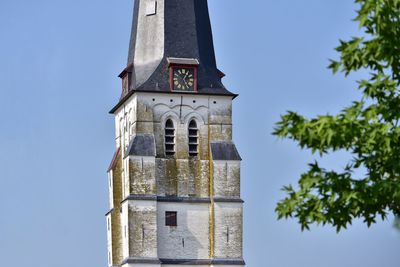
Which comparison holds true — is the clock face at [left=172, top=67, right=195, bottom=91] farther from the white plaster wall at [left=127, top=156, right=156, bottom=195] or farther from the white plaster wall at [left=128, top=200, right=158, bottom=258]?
the white plaster wall at [left=128, top=200, right=158, bottom=258]

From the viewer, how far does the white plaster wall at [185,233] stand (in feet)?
196

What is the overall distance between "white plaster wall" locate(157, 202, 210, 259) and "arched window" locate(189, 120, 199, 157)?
2.45 meters

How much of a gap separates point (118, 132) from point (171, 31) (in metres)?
6.40

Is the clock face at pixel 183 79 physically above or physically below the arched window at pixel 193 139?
above

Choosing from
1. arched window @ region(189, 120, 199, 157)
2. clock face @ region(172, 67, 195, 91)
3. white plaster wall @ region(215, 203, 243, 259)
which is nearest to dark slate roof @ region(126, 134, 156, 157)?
arched window @ region(189, 120, 199, 157)

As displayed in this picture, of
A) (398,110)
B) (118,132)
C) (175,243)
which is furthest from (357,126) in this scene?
(118,132)

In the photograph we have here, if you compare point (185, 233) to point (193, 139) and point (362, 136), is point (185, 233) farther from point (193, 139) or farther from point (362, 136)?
point (362, 136)

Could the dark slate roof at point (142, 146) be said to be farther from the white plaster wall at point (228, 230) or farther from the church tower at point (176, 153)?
the white plaster wall at point (228, 230)

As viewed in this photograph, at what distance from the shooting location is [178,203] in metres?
60.6

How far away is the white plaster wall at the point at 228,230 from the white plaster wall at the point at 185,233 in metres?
0.50

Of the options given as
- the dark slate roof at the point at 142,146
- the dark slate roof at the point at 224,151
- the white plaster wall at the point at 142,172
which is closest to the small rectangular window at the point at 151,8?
the dark slate roof at the point at 142,146

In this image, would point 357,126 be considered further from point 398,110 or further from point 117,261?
point 117,261

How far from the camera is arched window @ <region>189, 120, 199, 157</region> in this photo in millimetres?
61594

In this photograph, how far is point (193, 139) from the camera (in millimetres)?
61906
